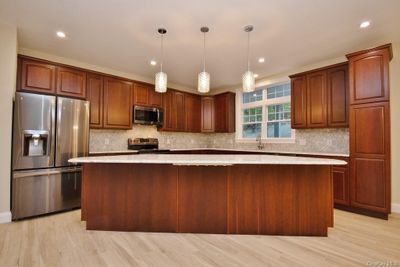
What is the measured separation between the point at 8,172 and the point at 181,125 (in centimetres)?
351

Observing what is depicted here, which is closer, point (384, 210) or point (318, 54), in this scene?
point (384, 210)

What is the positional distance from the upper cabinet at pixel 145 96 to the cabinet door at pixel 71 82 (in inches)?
41.9

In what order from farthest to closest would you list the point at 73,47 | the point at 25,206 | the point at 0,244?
the point at 73,47 < the point at 25,206 < the point at 0,244

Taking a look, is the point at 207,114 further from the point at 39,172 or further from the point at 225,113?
the point at 39,172

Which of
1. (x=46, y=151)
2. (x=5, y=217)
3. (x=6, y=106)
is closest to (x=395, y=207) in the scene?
(x=46, y=151)

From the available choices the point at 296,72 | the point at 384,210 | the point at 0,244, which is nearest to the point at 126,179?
the point at 0,244

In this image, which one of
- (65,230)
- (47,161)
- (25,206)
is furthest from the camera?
(47,161)

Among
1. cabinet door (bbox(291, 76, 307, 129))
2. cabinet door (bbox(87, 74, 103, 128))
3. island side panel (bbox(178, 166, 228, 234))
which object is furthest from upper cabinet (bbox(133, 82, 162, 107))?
cabinet door (bbox(291, 76, 307, 129))

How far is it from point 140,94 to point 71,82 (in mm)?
1378

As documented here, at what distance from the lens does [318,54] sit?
148 inches

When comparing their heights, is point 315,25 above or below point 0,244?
above

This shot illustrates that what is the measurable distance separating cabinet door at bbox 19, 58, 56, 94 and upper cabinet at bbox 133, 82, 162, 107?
5.05 feet

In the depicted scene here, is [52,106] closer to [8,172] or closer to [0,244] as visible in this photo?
[8,172]

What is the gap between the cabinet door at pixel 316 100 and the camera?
386 centimetres
